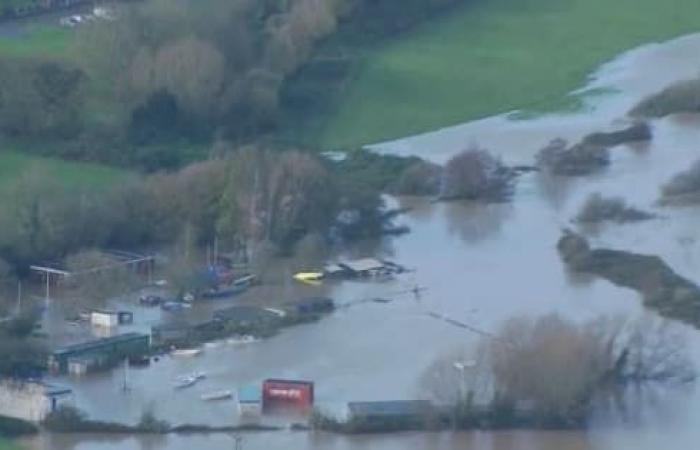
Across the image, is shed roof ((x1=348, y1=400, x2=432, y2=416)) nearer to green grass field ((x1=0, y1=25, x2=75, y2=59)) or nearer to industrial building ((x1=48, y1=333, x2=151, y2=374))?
industrial building ((x1=48, y1=333, x2=151, y2=374))

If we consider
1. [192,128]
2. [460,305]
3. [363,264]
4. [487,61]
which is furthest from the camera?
[487,61]

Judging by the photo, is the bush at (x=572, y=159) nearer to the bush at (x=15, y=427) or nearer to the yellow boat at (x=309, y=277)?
the yellow boat at (x=309, y=277)

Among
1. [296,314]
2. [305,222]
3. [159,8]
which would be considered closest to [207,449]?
[296,314]

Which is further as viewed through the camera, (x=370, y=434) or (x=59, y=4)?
(x=59, y=4)

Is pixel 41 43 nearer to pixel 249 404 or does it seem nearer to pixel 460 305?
pixel 460 305

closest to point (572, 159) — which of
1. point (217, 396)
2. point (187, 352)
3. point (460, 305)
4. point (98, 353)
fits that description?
point (460, 305)

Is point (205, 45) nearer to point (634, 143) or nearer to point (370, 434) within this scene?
point (634, 143)
